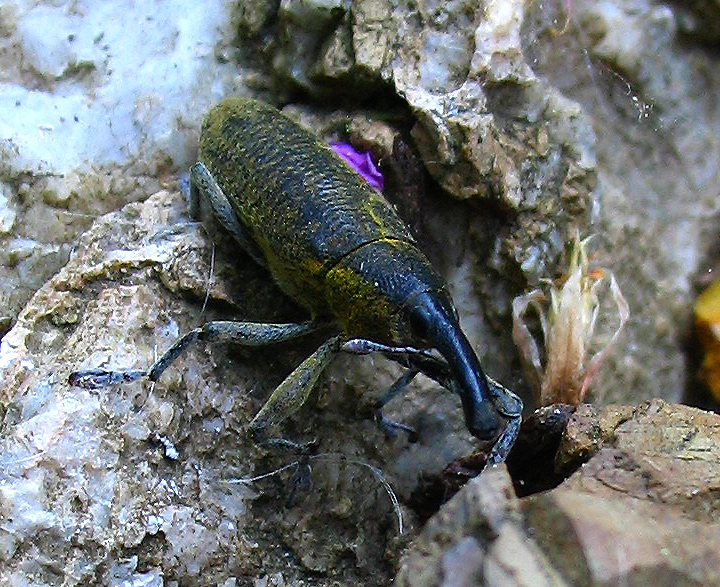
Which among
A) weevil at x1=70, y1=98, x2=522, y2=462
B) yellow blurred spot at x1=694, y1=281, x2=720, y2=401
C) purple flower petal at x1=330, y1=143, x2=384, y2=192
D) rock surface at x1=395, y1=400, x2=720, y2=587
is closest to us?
rock surface at x1=395, y1=400, x2=720, y2=587

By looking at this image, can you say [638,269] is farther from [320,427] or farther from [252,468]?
[252,468]

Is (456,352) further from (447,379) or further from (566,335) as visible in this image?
(566,335)

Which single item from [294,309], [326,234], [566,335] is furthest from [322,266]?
[566,335]

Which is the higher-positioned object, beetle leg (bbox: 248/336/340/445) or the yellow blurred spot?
beetle leg (bbox: 248/336/340/445)

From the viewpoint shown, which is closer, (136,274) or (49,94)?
(136,274)

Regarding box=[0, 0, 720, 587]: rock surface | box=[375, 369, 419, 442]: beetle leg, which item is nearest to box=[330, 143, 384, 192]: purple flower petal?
box=[0, 0, 720, 587]: rock surface

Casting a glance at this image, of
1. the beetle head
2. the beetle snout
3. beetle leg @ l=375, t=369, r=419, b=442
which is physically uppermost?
the beetle head

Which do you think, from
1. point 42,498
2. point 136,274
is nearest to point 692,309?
point 136,274

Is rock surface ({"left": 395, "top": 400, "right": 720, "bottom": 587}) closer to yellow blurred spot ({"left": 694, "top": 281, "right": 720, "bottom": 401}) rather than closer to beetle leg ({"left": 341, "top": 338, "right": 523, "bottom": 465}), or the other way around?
beetle leg ({"left": 341, "top": 338, "right": 523, "bottom": 465})

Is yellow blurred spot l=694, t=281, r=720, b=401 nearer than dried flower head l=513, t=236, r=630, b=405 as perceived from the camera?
No
